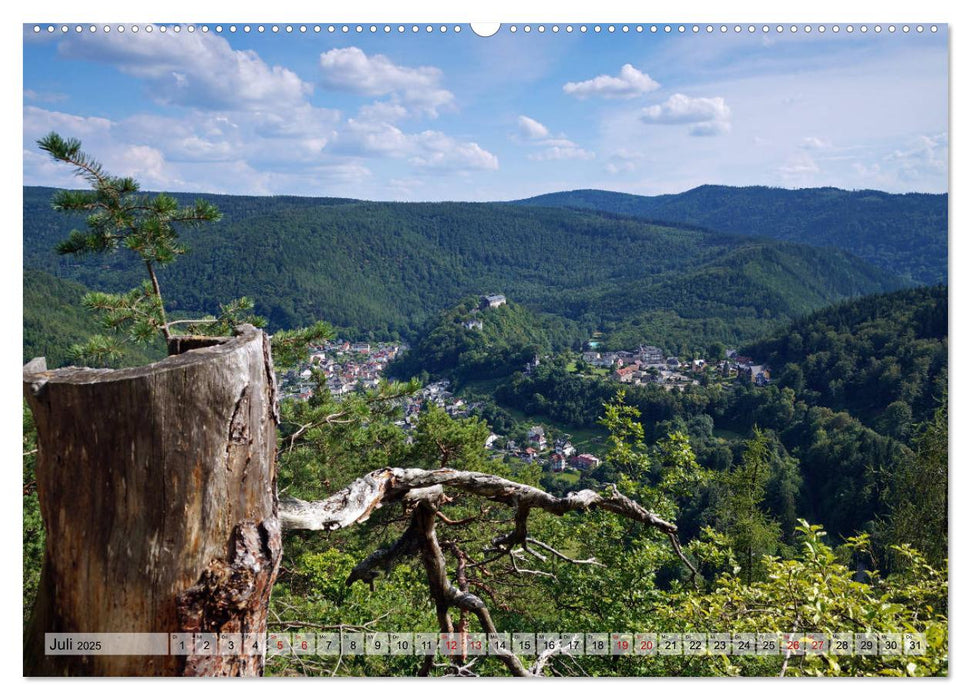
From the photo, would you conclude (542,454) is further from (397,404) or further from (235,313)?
(235,313)

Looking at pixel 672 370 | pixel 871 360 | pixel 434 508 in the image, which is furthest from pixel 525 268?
pixel 434 508

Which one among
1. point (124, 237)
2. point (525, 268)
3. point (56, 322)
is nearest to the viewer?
point (124, 237)

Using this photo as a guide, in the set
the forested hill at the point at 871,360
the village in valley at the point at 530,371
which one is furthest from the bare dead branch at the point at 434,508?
the village in valley at the point at 530,371

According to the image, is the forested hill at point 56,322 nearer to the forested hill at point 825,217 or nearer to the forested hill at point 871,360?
the forested hill at point 825,217

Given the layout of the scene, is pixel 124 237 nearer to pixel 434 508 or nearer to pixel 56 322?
pixel 56 322

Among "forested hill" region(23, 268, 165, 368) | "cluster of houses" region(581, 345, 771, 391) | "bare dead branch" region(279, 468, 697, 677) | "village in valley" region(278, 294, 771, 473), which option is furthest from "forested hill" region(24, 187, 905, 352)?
"bare dead branch" region(279, 468, 697, 677)

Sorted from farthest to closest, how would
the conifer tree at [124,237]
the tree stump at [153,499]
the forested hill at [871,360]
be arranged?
the forested hill at [871,360], the conifer tree at [124,237], the tree stump at [153,499]
